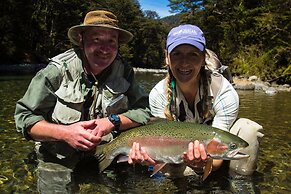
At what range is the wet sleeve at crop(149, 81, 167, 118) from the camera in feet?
12.2

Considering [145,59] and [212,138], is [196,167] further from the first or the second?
[145,59]

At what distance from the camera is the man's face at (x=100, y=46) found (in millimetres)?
3492

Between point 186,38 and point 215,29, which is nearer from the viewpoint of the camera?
point 186,38

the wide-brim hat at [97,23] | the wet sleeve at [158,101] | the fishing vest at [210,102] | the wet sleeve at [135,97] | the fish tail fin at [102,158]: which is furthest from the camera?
the wet sleeve at [135,97]

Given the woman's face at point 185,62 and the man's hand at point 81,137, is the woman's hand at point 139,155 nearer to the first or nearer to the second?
the man's hand at point 81,137

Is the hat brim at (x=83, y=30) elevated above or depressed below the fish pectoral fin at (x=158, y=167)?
above

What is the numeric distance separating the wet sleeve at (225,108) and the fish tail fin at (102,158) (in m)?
1.12

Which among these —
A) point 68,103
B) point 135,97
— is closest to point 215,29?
point 135,97

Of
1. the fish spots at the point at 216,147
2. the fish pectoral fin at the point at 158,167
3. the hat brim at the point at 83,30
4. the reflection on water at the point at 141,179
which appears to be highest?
the hat brim at the point at 83,30

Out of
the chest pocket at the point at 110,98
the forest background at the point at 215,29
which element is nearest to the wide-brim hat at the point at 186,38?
the chest pocket at the point at 110,98

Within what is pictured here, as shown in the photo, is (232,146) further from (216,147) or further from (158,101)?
(158,101)

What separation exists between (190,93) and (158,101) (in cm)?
35

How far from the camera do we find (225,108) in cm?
354

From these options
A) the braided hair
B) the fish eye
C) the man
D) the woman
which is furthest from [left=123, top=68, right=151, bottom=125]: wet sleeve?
the fish eye
